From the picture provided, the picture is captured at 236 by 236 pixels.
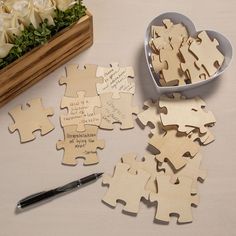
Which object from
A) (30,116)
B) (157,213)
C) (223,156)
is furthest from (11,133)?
(223,156)

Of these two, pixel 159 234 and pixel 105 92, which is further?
pixel 105 92

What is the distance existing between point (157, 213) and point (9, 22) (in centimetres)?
49

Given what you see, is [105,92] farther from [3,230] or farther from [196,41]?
[3,230]

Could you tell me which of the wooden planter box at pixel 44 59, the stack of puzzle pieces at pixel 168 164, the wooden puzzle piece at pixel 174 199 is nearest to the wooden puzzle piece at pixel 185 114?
the stack of puzzle pieces at pixel 168 164

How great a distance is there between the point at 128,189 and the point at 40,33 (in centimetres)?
37

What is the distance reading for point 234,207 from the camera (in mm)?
868

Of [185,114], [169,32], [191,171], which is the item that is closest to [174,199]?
[191,171]

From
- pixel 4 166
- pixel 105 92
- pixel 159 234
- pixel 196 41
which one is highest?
pixel 196 41

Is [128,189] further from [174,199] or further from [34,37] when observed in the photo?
[34,37]

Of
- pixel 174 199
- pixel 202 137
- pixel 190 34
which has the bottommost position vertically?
pixel 174 199

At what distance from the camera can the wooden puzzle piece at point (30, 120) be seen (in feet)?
3.01

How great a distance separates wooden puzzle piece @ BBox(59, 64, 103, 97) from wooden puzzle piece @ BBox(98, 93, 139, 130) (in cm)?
3

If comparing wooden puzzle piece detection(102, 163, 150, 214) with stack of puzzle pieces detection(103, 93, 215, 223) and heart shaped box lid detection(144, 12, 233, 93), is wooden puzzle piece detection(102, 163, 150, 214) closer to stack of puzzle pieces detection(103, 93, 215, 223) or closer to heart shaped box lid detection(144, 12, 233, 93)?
stack of puzzle pieces detection(103, 93, 215, 223)

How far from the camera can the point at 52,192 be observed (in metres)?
0.86
